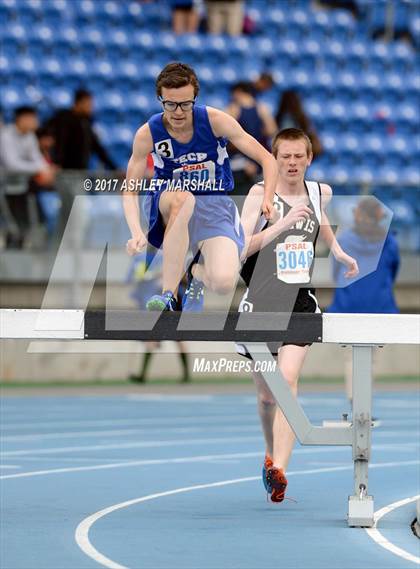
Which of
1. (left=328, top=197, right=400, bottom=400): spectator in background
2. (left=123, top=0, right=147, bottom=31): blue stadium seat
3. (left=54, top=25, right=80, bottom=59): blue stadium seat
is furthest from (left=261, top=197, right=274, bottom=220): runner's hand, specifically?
(left=123, top=0, right=147, bottom=31): blue stadium seat

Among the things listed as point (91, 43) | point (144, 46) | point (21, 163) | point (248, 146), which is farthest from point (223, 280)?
point (144, 46)

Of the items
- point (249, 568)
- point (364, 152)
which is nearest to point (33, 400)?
point (364, 152)

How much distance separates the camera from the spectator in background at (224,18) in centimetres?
2844

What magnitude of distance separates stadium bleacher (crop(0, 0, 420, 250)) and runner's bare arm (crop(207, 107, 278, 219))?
47.2ft

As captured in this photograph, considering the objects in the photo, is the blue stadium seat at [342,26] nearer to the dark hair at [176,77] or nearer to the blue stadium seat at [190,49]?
the blue stadium seat at [190,49]

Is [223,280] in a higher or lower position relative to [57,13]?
lower

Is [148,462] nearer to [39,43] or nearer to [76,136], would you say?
[76,136]

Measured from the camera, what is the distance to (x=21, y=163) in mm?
20484

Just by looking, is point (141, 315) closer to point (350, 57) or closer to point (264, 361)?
point (264, 361)

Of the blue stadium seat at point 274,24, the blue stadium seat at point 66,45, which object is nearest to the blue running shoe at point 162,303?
the blue stadium seat at point 66,45

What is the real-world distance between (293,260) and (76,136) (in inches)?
445

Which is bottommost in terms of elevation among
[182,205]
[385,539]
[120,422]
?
[385,539]

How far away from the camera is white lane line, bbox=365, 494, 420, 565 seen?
26.9 ft

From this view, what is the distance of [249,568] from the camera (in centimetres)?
776
